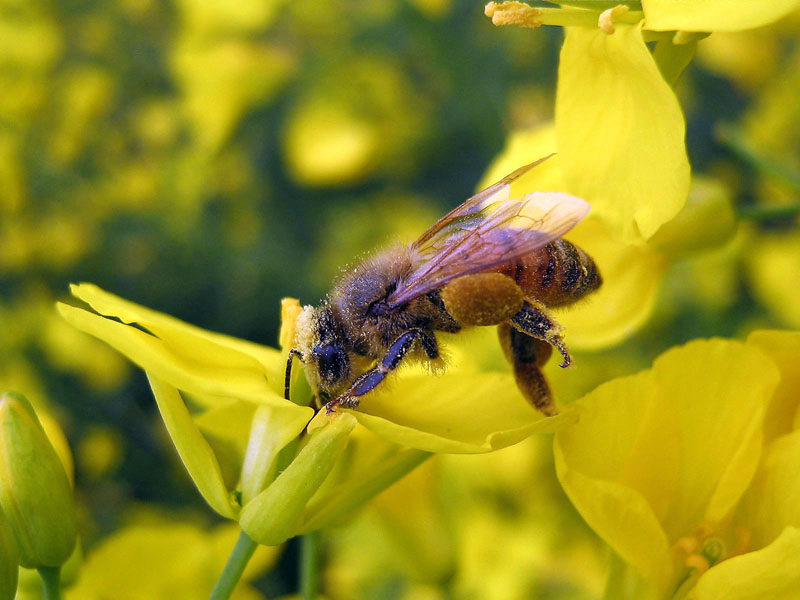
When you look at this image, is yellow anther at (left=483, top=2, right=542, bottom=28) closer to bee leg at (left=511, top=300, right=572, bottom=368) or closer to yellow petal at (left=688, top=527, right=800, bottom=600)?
bee leg at (left=511, top=300, right=572, bottom=368)

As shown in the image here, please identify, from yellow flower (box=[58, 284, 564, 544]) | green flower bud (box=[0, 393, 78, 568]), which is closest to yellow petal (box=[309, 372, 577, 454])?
yellow flower (box=[58, 284, 564, 544])

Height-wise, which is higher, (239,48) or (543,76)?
(239,48)

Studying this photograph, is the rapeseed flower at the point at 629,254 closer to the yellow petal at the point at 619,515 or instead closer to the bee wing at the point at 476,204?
the bee wing at the point at 476,204

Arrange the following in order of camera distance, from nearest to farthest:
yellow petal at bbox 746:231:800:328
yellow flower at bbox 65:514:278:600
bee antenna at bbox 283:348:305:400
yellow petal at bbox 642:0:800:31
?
yellow petal at bbox 642:0:800:31 → bee antenna at bbox 283:348:305:400 → yellow flower at bbox 65:514:278:600 → yellow petal at bbox 746:231:800:328

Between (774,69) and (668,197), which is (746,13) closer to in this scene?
(668,197)

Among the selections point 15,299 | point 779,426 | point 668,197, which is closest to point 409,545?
point 779,426

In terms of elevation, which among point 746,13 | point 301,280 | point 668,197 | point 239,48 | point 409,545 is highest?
point 746,13

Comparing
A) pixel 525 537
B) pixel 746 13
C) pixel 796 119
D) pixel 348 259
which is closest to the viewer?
pixel 746 13
